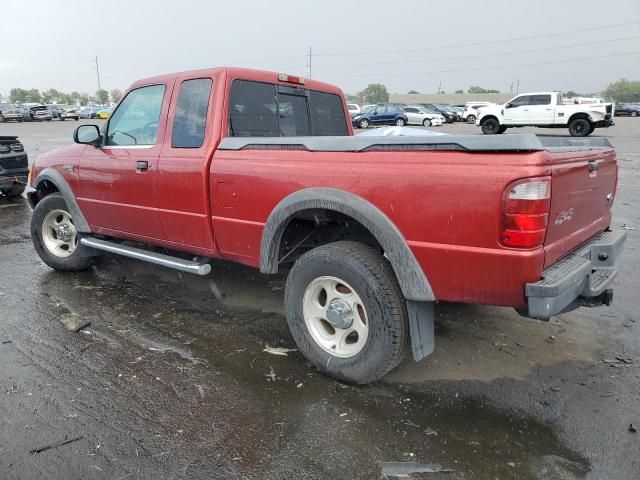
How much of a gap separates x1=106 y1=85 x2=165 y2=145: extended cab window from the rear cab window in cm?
76

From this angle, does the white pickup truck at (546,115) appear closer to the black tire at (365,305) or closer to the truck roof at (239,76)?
the truck roof at (239,76)

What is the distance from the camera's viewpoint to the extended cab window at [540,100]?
23672 millimetres

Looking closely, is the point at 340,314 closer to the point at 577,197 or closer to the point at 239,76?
the point at 577,197

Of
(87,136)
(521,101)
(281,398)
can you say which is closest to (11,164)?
(87,136)

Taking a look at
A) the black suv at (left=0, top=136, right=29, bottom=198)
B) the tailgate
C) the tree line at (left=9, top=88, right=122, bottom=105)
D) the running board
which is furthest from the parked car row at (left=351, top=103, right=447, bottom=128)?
the tree line at (left=9, top=88, right=122, bottom=105)

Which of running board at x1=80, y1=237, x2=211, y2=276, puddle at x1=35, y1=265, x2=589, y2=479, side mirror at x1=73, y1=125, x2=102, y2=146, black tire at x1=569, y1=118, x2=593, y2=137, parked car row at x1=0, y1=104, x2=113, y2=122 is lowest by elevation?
puddle at x1=35, y1=265, x2=589, y2=479

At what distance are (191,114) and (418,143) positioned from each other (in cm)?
202

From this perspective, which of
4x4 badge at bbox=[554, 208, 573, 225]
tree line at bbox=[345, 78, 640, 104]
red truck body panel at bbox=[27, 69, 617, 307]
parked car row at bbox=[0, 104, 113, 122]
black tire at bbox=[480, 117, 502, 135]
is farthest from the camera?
tree line at bbox=[345, 78, 640, 104]

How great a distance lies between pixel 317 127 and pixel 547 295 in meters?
2.90

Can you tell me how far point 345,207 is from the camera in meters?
2.95

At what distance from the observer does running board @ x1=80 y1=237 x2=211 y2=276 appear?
393cm

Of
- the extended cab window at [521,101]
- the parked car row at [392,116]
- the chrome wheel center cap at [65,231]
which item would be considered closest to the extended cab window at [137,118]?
the chrome wheel center cap at [65,231]

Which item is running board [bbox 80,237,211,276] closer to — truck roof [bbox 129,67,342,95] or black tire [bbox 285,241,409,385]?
black tire [bbox 285,241,409,385]

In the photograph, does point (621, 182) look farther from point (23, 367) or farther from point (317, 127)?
point (23, 367)
